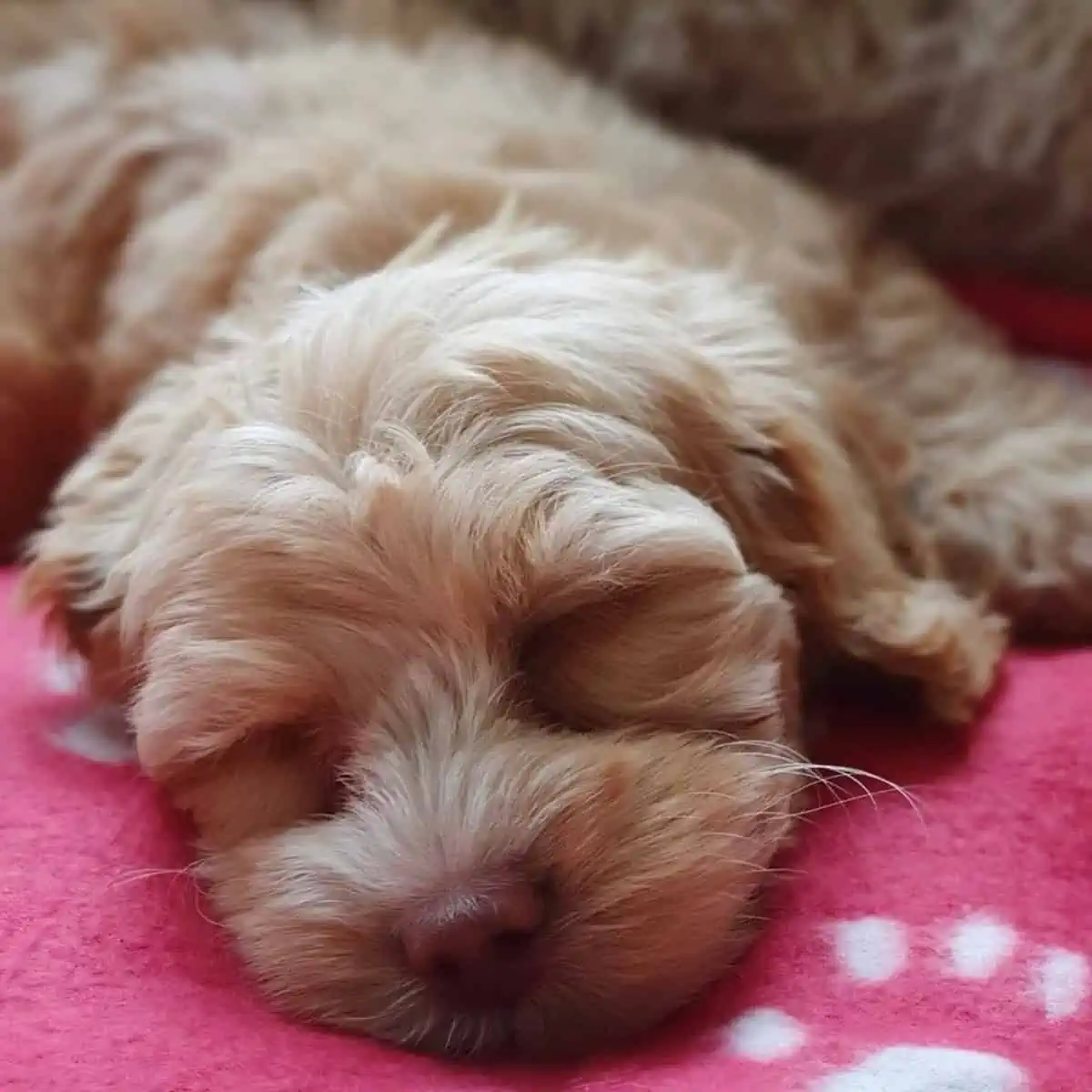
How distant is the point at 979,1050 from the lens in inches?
50.8

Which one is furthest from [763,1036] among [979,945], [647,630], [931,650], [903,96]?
[903,96]

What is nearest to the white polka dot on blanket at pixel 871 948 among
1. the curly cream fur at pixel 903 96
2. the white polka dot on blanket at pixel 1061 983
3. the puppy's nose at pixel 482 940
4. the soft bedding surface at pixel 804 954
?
the soft bedding surface at pixel 804 954

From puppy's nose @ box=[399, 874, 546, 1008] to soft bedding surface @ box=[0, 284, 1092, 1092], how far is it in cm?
7

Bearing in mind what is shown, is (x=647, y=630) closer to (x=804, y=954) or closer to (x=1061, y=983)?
(x=804, y=954)

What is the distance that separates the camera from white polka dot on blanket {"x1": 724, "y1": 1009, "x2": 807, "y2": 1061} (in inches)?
52.4

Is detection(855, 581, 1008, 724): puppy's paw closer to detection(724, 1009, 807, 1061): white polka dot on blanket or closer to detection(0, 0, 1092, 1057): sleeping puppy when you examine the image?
detection(0, 0, 1092, 1057): sleeping puppy

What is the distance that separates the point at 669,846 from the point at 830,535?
432 millimetres

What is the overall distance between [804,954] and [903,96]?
1.62 metres

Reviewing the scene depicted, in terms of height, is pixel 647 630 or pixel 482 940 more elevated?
pixel 647 630

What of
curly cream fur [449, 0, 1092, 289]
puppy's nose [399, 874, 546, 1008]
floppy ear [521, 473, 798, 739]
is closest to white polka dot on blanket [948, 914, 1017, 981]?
floppy ear [521, 473, 798, 739]

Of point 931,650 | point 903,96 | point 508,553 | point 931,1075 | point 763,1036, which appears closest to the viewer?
point 931,1075

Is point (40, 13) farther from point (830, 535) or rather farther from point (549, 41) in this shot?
point (830, 535)

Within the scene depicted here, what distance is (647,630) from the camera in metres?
1.53

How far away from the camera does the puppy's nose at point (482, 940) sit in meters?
1.34
